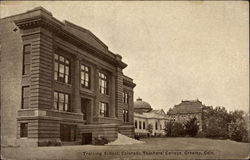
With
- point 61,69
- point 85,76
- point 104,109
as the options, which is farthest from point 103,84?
point 61,69

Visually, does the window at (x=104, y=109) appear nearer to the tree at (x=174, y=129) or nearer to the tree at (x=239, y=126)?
the tree at (x=174, y=129)

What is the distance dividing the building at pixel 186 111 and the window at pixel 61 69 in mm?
5674

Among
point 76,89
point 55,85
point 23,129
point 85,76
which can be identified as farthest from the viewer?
point 85,76

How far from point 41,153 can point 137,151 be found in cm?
303

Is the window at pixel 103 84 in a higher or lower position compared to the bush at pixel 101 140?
higher

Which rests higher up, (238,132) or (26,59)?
(26,59)

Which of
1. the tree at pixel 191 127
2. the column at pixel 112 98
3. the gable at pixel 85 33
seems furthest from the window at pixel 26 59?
the tree at pixel 191 127

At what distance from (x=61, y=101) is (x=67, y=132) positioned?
2244mm

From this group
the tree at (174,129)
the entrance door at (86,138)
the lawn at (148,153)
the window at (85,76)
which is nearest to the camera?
the lawn at (148,153)

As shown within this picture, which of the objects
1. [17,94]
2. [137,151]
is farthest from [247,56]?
[17,94]

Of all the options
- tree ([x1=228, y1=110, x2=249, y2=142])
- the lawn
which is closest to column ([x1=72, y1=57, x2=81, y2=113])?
the lawn

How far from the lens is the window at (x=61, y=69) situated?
1548 centimetres

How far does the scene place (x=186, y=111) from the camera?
12.5 m

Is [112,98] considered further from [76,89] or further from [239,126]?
[239,126]
